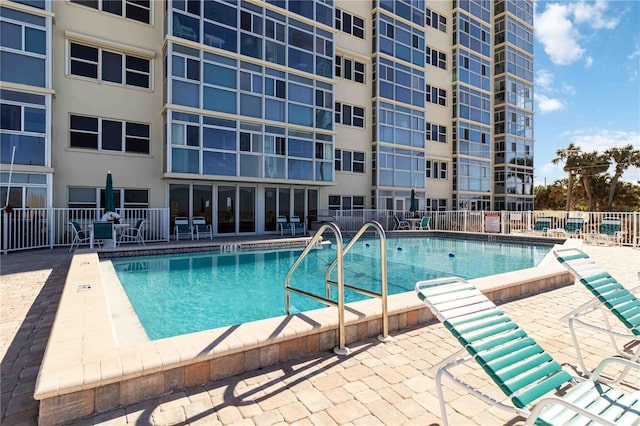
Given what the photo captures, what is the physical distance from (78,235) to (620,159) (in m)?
42.5

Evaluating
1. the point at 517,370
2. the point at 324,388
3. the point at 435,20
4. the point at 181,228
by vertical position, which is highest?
the point at 435,20

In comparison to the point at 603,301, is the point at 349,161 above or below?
above

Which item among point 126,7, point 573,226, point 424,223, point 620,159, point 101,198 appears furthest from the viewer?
point 620,159

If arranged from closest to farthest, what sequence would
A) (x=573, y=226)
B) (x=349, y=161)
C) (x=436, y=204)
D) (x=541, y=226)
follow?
(x=573, y=226) < (x=541, y=226) < (x=349, y=161) < (x=436, y=204)

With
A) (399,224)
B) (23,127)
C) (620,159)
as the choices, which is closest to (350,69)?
(399,224)

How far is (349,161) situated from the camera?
20812 millimetres

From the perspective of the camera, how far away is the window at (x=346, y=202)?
65.6ft

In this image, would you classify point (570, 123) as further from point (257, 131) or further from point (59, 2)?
point (59, 2)

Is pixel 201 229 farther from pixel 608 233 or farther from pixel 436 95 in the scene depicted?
pixel 436 95

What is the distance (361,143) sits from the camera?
21.3 meters

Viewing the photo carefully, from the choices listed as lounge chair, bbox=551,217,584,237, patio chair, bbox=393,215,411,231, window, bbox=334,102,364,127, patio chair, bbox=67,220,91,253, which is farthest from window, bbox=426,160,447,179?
patio chair, bbox=67,220,91,253

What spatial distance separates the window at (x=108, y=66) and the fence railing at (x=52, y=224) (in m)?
5.45

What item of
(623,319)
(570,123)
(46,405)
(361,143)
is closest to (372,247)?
(361,143)

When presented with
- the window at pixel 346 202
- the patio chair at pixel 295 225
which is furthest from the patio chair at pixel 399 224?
the patio chair at pixel 295 225
